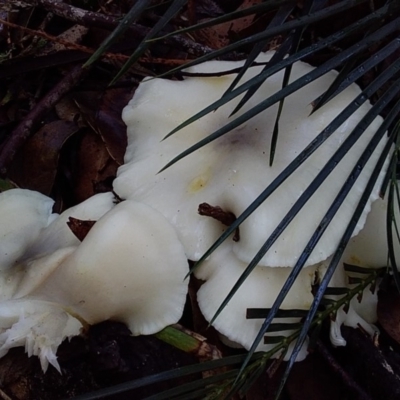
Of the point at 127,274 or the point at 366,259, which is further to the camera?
the point at 366,259

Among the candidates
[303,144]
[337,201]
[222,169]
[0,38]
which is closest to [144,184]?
[222,169]

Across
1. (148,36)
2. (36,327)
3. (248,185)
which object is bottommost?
(36,327)

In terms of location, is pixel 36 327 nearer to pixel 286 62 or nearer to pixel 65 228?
pixel 65 228

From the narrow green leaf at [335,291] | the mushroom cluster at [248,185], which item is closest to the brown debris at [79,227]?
the mushroom cluster at [248,185]

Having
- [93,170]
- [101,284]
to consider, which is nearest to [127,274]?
[101,284]

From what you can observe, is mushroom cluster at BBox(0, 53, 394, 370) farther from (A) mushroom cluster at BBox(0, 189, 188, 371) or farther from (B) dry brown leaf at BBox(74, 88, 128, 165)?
(B) dry brown leaf at BBox(74, 88, 128, 165)

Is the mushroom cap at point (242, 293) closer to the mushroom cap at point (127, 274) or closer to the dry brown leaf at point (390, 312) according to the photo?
the mushroom cap at point (127, 274)
